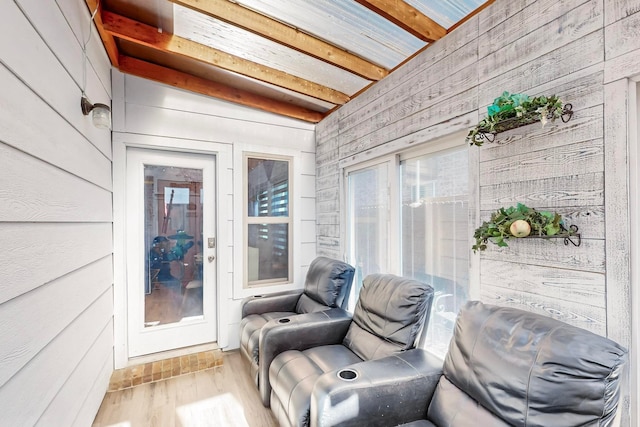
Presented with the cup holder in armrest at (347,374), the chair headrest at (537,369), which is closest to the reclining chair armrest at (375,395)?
the cup holder in armrest at (347,374)

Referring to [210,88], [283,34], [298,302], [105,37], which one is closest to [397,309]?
[298,302]

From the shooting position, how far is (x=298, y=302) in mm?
2850

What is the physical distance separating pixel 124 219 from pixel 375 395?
2476 millimetres

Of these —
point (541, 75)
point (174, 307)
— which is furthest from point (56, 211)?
point (541, 75)

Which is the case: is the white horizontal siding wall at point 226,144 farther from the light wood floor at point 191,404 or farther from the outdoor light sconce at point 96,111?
the outdoor light sconce at point 96,111

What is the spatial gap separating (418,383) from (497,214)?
900mm

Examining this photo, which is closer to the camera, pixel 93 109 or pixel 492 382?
pixel 492 382

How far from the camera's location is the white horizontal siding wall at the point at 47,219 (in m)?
0.98

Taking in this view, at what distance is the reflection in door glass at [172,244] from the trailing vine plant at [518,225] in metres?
2.51

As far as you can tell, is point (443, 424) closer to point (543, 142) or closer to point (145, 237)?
point (543, 142)

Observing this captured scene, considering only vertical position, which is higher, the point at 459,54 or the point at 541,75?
the point at 459,54

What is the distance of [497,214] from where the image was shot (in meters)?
1.43

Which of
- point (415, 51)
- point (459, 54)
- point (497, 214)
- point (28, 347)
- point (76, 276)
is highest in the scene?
point (415, 51)

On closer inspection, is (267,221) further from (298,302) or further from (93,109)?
(93,109)
